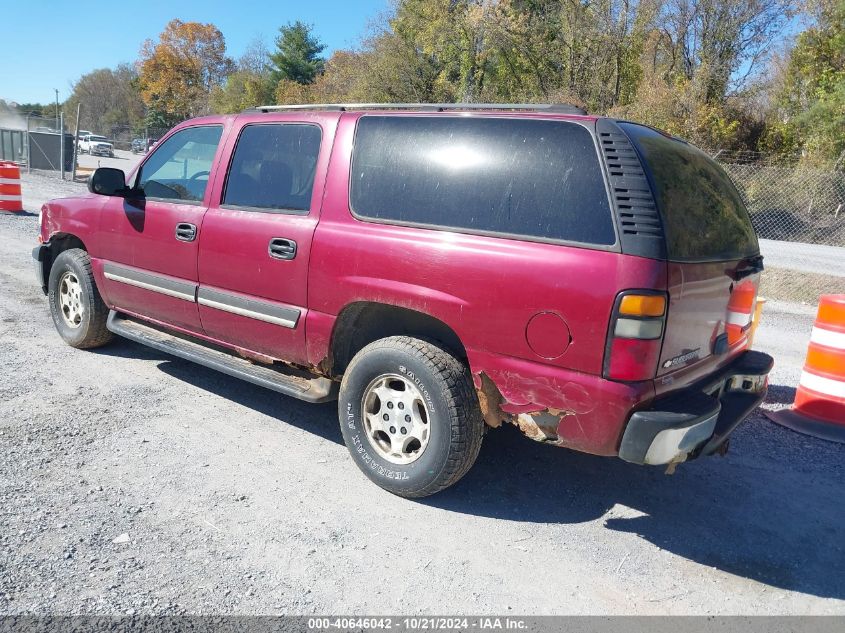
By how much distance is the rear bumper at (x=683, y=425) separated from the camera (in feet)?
9.78

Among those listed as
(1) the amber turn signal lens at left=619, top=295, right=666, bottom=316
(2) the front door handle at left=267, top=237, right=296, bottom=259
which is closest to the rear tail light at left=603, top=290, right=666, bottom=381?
(1) the amber turn signal lens at left=619, top=295, right=666, bottom=316

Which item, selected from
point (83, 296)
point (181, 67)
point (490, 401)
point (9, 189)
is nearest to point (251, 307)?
point (490, 401)

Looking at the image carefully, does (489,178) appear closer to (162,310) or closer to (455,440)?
(455,440)

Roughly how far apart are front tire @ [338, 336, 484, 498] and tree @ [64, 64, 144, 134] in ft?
278

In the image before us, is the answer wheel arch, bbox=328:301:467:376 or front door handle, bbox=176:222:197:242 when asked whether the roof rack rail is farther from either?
wheel arch, bbox=328:301:467:376

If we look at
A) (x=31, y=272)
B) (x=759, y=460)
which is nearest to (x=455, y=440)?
(x=759, y=460)

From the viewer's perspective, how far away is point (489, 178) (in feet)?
11.1

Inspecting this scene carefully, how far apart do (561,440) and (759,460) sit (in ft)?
6.46

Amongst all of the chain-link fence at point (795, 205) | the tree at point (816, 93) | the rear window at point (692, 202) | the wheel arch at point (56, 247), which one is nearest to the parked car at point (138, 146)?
the tree at point (816, 93)

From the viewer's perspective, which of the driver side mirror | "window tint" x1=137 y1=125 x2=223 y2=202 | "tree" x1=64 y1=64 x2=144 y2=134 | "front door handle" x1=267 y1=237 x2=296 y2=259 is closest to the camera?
"front door handle" x1=267 y1=237 x2=296 y2=259

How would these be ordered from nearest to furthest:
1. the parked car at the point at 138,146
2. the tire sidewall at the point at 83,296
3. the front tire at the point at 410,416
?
the front tire at the point at 410,416
the tire sidewall at the point at 83,296
the parked car at the point at 138,146

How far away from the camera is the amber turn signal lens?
9.53ft

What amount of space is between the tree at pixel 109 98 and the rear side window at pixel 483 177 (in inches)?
3321

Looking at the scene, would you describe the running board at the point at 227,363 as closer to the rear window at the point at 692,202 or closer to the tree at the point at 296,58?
the rear window at the point at 692,202
